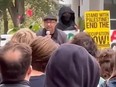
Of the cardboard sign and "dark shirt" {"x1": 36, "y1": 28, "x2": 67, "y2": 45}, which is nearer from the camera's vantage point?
"dark shirt" {"x1": 36, "y1": 28, "x2": 67, "y2": 45}

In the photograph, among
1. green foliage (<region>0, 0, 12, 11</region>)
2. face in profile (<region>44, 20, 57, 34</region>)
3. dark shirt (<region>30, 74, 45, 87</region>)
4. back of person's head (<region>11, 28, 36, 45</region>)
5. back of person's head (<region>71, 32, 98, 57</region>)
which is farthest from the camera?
green foliage (<region>0, 0, 12, 11</region>)

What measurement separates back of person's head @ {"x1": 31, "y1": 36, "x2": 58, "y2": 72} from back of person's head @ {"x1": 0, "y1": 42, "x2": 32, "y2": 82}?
1.98 ft

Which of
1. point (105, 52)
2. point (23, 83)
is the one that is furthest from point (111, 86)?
point (23, 83)

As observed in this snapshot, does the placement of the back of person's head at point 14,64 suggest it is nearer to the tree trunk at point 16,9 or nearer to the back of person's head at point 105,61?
the back of person's head at point 105,61

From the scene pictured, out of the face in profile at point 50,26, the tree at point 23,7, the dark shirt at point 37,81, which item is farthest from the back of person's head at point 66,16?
the tree at point 23,7

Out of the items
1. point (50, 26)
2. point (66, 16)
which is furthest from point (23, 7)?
point (50, 26)

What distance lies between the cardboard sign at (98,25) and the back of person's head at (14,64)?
643 centimetres

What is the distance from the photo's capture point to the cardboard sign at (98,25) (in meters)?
10.0

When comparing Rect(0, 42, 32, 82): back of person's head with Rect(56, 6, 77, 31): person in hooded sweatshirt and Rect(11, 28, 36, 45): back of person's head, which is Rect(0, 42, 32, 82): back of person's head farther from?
Rect(56, 6, 77, 31): person in hooded sweatshirt

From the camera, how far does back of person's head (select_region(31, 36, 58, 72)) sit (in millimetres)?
4246

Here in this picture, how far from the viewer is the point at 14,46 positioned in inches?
146

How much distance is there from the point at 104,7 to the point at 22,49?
19812 millimetres

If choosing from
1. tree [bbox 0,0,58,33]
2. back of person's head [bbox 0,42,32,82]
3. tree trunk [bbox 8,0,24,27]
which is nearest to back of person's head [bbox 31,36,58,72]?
back of person's head [bbox 0,42,32,82]

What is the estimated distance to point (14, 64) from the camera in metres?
3.54
